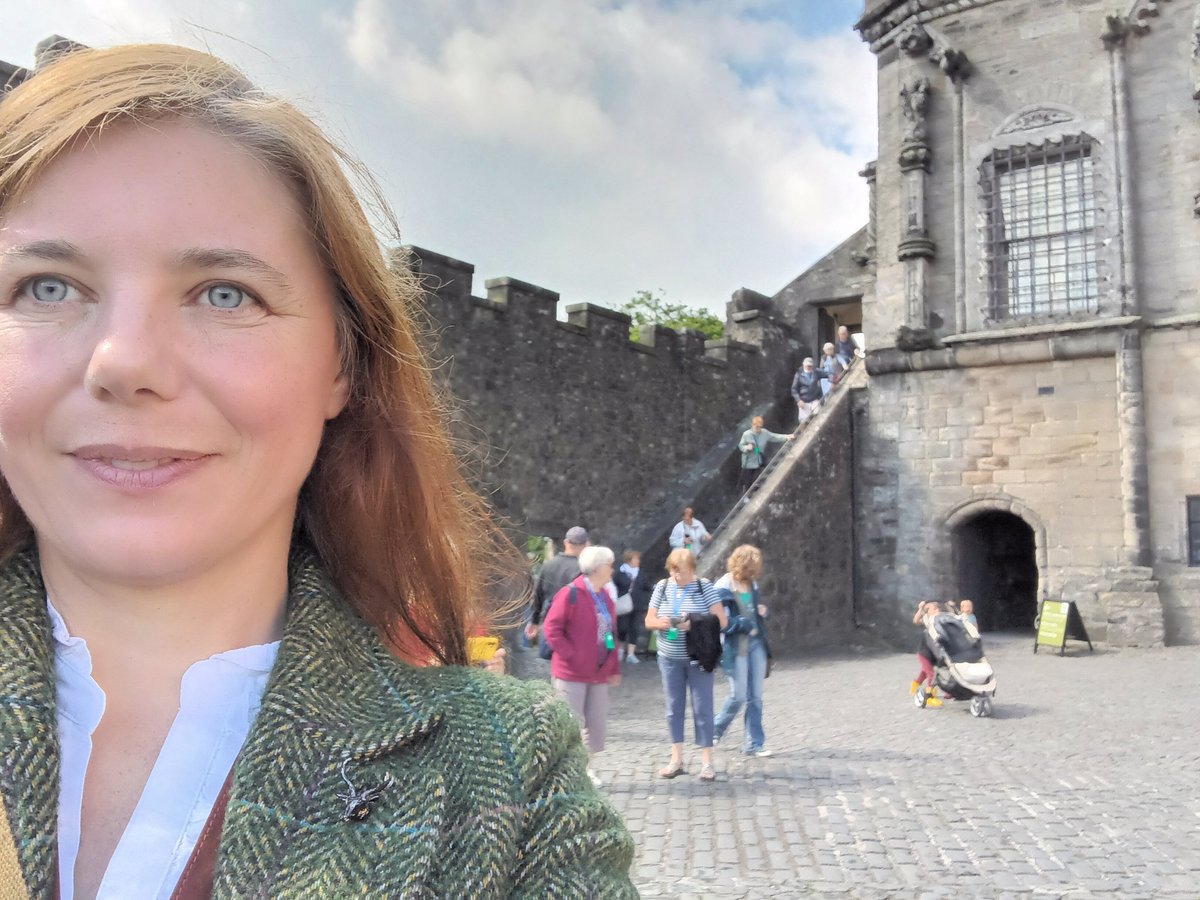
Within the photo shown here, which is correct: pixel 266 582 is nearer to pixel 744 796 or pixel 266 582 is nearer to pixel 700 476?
pixel 744 796

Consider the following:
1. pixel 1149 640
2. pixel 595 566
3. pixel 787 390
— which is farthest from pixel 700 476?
pixel 595 566

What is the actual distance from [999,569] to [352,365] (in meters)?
18.9

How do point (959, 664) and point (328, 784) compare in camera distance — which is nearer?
point (328, 784)

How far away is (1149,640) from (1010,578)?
18.1 feet

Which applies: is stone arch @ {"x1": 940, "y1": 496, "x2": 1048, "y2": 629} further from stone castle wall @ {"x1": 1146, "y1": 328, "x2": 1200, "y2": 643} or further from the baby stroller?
the baby stroller

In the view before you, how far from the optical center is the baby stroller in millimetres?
8750

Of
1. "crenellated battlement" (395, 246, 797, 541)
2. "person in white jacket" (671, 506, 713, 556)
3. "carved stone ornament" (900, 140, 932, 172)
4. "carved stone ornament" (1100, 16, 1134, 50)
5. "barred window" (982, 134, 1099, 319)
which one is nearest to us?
"person in white jacket" (671, 506, 713, 556)

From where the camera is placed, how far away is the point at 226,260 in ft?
3.61

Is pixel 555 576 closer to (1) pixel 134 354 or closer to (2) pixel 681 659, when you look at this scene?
(2) pixel 681 659

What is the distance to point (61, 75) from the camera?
45.8 inches

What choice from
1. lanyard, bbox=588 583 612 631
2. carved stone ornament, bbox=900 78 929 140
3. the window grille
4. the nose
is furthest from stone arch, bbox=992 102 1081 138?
the nose

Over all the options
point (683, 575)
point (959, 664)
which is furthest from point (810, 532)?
point (683, 575)

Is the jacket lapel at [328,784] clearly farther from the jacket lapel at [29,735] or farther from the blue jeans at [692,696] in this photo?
the blue jeans at [692,696]

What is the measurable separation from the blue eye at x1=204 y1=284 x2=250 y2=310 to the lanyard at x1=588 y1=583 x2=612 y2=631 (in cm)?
548
